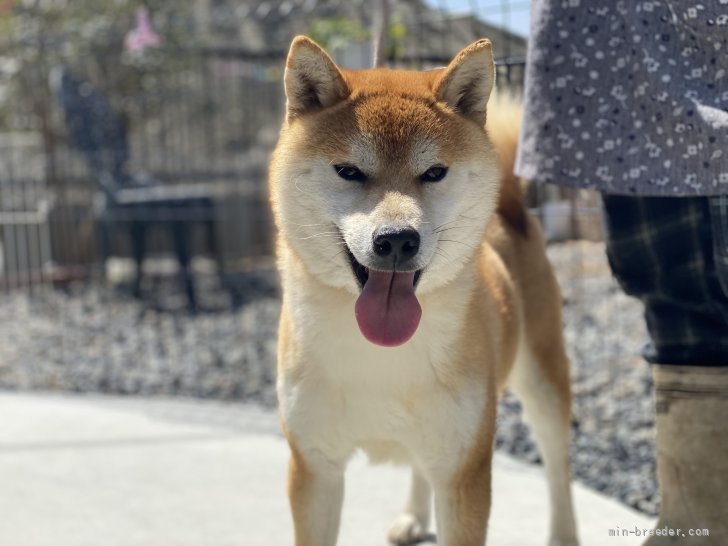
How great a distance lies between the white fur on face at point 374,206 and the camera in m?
1.88

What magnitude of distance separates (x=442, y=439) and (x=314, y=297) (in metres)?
0.40

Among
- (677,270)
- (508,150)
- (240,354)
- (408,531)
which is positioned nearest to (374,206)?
(677,270)

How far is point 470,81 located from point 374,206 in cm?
41

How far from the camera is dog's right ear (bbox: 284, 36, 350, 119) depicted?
1.97 meters

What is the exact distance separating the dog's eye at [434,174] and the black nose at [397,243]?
0.20m

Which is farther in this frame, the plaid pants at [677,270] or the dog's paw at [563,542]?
the dog's paw at [563,542]

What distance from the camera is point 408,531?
8.82 feet

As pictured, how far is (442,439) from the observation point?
6.49 ft

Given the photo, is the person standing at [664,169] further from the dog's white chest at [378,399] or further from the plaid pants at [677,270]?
the dog's white chest at [378,399]

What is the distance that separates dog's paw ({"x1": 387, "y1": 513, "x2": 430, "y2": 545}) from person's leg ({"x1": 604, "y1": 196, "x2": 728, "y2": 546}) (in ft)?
2.37

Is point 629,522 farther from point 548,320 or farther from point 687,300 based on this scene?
point 687,300

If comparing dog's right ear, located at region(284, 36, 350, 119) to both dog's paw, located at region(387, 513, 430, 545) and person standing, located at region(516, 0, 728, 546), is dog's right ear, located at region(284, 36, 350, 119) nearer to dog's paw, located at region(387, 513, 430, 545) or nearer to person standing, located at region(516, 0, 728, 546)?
person standing, located at region(516, 0, 728, 546)

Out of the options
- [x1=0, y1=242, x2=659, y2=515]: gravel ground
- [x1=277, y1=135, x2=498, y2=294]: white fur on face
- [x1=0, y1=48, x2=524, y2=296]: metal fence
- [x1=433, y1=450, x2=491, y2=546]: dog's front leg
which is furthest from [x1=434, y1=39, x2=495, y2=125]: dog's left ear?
[x1=0, y1=48, x2=524, y2=296]: metal fence

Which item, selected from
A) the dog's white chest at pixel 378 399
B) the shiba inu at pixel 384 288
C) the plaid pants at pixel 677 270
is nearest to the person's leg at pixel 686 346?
the plaid pants at pixel 677 270
